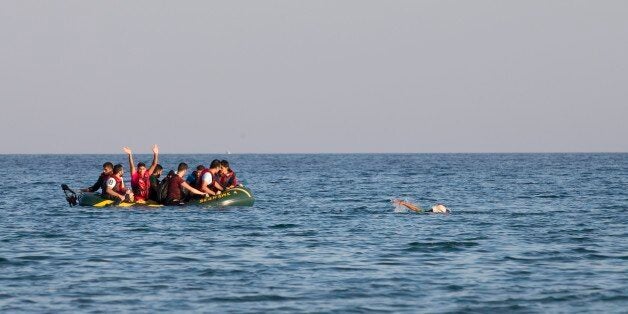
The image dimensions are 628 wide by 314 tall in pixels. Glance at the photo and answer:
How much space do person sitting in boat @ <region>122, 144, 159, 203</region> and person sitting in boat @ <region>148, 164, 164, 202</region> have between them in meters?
0.09

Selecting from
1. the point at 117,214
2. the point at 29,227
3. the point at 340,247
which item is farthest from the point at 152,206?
the point at 340,247

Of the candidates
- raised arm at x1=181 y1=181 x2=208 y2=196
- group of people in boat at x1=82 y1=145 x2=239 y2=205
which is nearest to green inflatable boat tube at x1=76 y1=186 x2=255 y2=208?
group of people in boat at x1=82 y1=145 x2=239 y2=205

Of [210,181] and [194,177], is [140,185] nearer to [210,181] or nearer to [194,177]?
[194,177]

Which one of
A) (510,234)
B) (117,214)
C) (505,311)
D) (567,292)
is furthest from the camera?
(117,214)

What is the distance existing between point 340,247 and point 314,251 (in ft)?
2.79

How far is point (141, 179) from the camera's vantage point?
30438 millimetres

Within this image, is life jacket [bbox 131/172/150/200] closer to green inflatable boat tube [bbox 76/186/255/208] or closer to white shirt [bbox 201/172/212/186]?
green inflatable boat tube [bbox 76/186/255/208]

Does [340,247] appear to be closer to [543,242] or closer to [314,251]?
[314,251]

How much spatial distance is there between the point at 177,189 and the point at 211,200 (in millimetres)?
995

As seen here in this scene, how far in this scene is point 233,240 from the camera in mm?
22625

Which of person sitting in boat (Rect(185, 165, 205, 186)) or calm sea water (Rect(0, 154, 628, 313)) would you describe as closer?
calm sea water (Rect(0, 154, 628, 313))

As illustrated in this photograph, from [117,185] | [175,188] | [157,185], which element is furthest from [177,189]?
[117,185]

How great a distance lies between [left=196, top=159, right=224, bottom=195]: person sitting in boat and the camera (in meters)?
30.7

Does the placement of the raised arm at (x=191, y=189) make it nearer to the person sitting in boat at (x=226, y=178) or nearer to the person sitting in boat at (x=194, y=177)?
the person sitting in boat at (x=194, y=177)
